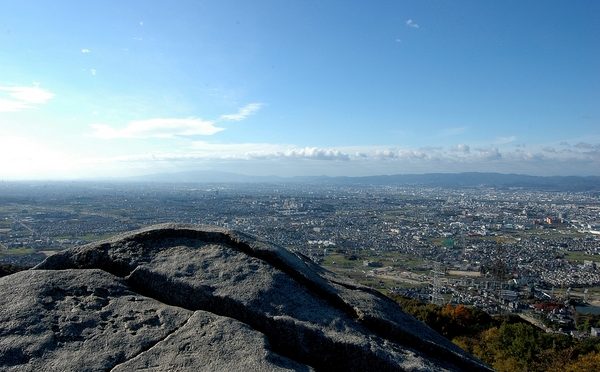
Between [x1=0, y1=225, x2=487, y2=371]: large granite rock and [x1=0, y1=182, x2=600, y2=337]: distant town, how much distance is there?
15.2 metres

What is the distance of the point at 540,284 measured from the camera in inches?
2485

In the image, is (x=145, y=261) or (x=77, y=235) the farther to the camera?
(x=77, y=235)

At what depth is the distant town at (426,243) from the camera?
55.2 metres

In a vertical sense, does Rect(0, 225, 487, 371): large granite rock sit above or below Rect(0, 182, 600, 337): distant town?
above

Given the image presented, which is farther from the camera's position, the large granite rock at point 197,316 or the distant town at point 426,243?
the distant town at point 426,243

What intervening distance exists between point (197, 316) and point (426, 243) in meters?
96.5

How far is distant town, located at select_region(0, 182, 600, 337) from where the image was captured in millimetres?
55203

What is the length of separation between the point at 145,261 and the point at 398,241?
9520cm

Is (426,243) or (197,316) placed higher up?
(197,316)

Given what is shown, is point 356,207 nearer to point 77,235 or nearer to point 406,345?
point 77,235

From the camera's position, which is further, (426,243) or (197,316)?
(426,243)

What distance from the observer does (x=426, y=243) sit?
98.0 m

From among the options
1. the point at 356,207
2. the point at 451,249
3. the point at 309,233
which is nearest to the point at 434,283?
the point at 451,249

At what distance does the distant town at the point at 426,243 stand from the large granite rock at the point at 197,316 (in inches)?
598
